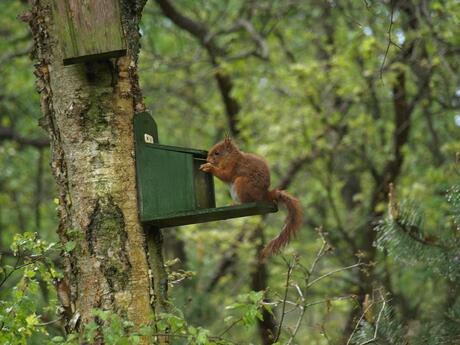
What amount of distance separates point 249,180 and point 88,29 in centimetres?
91

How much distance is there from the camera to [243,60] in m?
7.12

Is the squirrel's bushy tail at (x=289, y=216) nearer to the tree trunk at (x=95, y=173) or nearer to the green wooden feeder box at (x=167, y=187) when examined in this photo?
the green wooden feeder box at (x=167, y=187)

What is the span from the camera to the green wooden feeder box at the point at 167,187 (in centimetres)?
281

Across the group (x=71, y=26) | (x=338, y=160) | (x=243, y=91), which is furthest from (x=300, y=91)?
(x=71, y=26)

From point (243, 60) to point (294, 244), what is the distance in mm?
2200

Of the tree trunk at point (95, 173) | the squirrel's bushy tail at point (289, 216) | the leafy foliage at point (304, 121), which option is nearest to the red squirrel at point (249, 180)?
the squirrel's bushy tail at point (289, 216)

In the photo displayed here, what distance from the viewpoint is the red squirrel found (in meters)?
3.16

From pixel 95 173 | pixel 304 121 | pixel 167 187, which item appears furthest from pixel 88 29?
pixel 304 121

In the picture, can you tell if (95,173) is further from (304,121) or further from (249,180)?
(304,121)

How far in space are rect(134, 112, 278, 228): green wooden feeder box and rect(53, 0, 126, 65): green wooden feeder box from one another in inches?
11.4

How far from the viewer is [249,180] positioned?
318 centimetres

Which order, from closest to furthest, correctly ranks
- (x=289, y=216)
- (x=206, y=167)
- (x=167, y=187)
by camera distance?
(x=167, y=187) < (x=206, y=167) < (x=289, y=216)

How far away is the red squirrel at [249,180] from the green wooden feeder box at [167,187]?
101 millimetres

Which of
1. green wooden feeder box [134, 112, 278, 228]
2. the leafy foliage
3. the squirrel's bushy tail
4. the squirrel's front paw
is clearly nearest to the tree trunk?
green wooden feeder box [134, 112, 278, 228]
